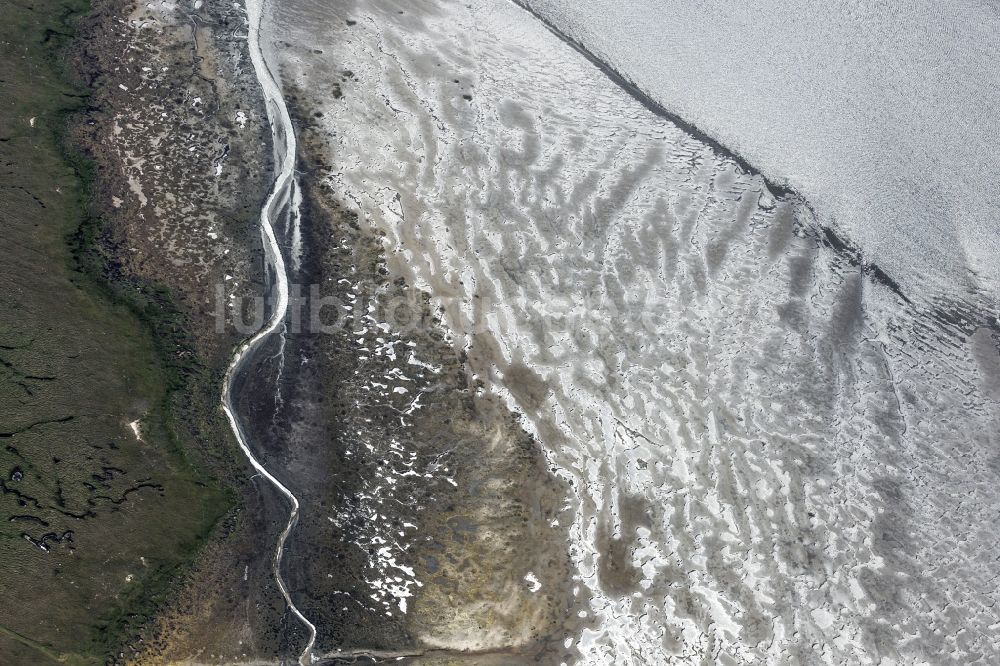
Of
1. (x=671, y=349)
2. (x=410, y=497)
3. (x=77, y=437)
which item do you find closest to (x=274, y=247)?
(x=77, y=437)

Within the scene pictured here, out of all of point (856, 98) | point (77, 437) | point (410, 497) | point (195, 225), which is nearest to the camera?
point (77, 437)

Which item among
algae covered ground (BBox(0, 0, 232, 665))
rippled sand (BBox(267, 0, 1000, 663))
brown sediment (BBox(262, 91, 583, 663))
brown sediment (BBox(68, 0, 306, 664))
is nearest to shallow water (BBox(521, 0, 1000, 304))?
rippled sand (BBox(267, 0, 1000, 663))

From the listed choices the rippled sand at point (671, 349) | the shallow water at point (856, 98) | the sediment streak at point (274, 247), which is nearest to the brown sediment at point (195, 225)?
the sediment streak at point (274, 247)

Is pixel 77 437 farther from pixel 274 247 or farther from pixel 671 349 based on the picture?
pixel 671 349

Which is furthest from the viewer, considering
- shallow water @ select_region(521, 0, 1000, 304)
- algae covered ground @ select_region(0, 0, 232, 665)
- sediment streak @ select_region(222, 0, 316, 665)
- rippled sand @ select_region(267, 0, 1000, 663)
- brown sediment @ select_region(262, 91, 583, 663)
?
shallow water @ select_region(521, 0, 1000, 304)

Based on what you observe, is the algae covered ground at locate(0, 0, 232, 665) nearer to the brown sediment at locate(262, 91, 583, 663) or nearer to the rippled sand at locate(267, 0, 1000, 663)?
the brown sediment at locate(262, 91, 583, 663)

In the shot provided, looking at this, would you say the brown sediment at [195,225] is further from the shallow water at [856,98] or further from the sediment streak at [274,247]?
the shallow water at [856,98]
